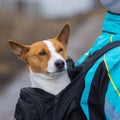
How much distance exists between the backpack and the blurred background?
4.84 meters

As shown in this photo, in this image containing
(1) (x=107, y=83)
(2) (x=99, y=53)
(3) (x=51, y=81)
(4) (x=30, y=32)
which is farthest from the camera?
(4) (x=30, y=32)

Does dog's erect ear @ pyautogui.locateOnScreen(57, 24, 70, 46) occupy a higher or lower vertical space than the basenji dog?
higher

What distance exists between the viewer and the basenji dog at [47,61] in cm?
327

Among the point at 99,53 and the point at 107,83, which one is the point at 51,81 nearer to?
the point at 99,53

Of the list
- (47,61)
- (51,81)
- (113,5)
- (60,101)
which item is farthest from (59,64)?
(113,5)

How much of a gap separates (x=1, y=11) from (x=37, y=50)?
1547cm

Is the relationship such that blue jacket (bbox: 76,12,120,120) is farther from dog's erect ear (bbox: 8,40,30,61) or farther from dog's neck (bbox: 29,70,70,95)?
dog's erect ear (bbox: 8,40,30,61)

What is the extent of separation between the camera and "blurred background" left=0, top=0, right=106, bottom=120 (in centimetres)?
1059

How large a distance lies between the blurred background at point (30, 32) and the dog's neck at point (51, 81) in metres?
4.52

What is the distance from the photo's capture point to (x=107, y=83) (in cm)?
260

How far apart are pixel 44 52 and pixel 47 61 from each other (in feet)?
0.22

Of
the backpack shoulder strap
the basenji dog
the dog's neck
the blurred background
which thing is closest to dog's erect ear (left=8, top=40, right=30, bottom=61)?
the basenji dog

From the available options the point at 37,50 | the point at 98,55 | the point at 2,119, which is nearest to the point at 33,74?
the point at 37,50

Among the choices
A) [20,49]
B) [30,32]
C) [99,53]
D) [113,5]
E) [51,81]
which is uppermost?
[113,5]
